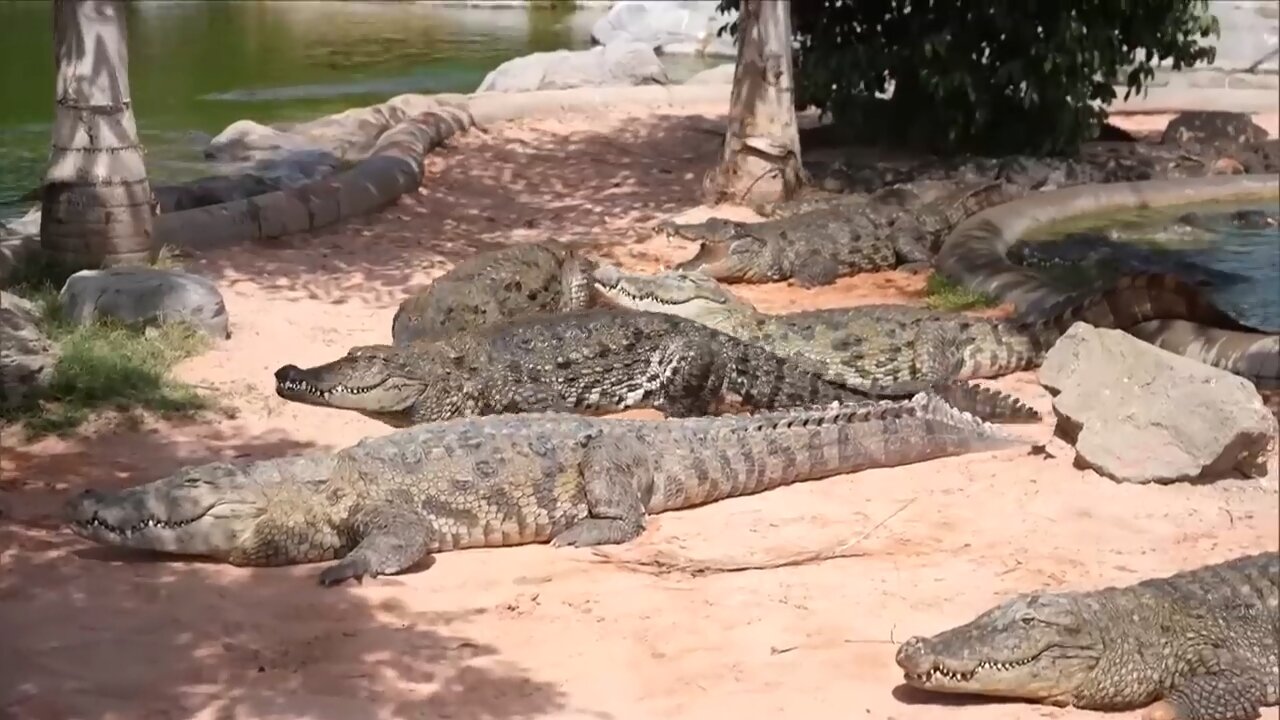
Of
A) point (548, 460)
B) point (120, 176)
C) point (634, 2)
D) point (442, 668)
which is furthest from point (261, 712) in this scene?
point (634, 2)

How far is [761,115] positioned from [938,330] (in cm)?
411

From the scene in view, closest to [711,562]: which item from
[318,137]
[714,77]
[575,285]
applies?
[575,285]

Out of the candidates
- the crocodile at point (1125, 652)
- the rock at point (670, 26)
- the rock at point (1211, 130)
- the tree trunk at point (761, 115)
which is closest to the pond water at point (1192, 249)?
the rock at point (1211, 130)

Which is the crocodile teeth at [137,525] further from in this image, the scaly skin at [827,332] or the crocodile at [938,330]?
the crocodile at [938,330]

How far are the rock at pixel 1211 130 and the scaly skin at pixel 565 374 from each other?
876 cm

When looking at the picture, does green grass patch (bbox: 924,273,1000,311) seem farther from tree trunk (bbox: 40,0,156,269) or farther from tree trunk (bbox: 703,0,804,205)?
tree trunk (bbox: 40,0,156,269)

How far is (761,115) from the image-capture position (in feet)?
37.7

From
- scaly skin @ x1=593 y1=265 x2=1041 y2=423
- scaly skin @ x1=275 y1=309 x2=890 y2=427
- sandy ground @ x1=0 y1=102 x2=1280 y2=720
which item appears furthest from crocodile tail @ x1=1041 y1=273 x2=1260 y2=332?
scaly skin @ x1=275 y1=309 x2=890 y2=427

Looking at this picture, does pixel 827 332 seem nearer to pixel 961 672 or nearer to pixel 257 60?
pixel 961 672

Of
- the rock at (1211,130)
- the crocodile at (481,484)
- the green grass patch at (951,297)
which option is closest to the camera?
the crocodile at (481,484)

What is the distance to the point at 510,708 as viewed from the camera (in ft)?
13.4

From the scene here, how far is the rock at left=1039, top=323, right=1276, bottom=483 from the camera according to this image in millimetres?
5809

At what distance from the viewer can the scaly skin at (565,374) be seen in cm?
664

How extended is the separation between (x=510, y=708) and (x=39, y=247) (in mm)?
5512
